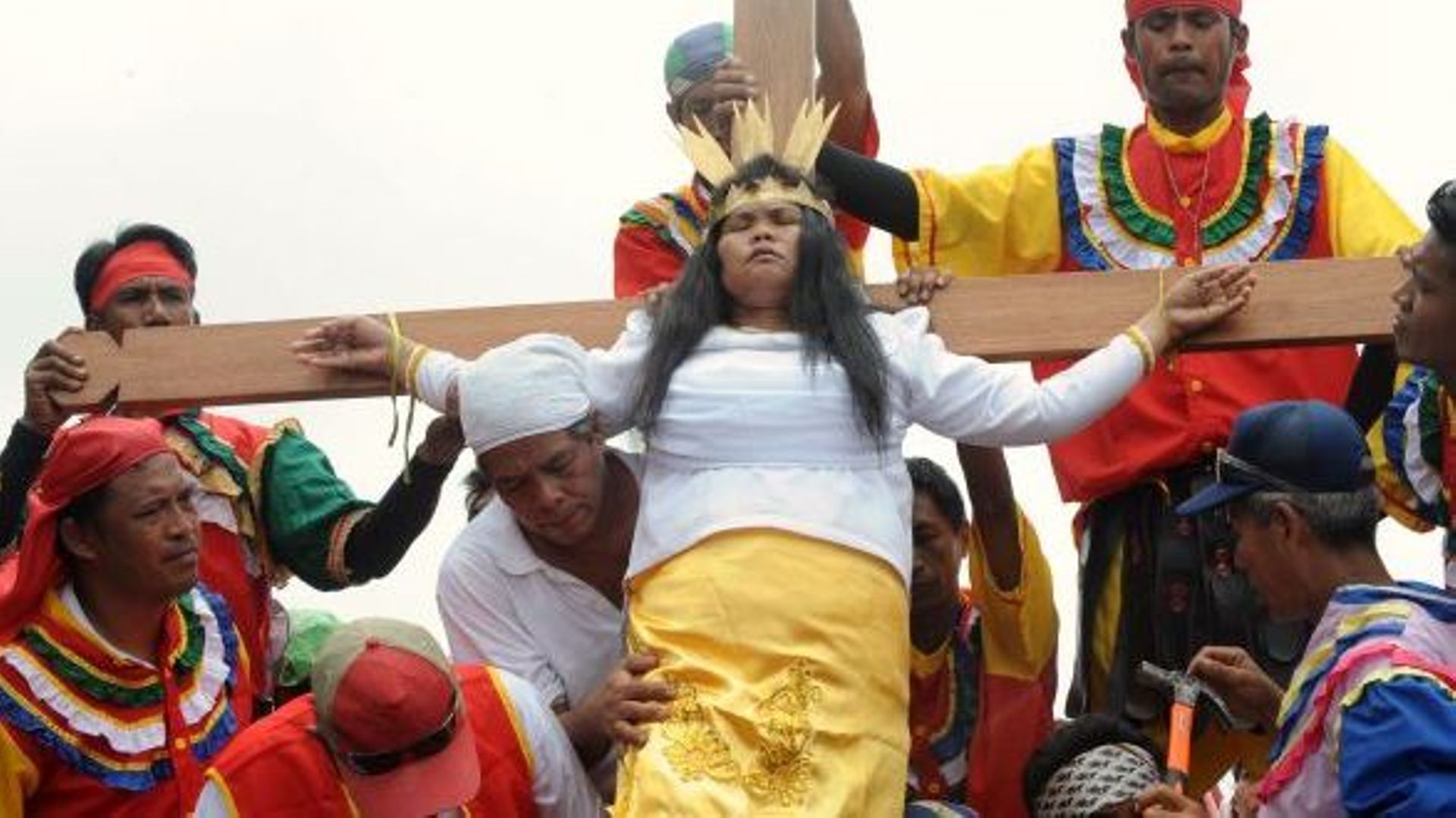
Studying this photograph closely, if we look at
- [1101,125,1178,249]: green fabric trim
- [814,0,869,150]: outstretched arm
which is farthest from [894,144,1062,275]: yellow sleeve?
[814,0,869,150]: outstretched arm

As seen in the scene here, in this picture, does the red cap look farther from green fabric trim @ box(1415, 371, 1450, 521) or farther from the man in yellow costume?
green fabric trim @ box(1415, 371, 1450, 521)

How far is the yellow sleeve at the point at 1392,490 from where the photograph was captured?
22.1 ft

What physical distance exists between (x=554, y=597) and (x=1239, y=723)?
1405 millimetres

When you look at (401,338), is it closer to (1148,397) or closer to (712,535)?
(712,535)

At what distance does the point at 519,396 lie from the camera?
658 centimetres

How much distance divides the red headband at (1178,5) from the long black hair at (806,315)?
1.06 meters

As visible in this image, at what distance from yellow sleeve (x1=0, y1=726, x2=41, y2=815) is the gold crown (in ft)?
5.84

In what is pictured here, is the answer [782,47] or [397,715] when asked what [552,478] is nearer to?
[397,715]

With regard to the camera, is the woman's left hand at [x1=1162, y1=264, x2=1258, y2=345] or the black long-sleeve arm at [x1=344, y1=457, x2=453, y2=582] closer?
the woman's left hand at [x1=1162, y1=264, x2=1258, y2=345]

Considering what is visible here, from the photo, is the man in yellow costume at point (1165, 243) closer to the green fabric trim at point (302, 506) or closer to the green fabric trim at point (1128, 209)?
the green fabric trim at point (1128, 209)

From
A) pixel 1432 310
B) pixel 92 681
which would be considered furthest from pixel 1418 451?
pixel 92 681

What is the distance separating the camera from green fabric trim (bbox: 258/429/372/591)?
295 inches

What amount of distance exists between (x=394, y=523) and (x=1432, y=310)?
2.56m

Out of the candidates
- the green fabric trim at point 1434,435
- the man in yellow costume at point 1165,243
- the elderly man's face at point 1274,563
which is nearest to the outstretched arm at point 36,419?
the man in yellow costume at point 1165,243
